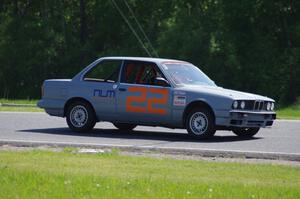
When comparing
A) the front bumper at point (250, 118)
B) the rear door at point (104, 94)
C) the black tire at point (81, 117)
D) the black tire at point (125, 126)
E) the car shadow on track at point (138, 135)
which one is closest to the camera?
the front bumper at point (250, 118)

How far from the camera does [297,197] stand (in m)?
9.07

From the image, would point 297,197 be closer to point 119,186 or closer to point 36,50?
point 119,186

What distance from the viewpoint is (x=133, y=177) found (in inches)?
410

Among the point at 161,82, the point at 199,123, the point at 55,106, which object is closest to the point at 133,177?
the point at 199,123

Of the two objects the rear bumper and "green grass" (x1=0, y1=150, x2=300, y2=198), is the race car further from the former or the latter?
"green grass" (x1=0, y1=150, x2=300, y2=198)

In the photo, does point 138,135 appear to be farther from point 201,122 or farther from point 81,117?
point 201,122

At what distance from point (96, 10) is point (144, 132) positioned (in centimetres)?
3236

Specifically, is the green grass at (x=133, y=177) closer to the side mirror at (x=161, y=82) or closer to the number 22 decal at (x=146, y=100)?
the number 22 decal at (x=146, y=100)

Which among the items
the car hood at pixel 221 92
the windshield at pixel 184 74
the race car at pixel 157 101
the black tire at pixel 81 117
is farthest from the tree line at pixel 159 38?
the car hood at pixel 221 92

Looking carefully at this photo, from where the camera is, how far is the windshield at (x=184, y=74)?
17.0 meters

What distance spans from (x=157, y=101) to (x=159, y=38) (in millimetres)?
26973

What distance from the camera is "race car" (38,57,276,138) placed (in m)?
16.2

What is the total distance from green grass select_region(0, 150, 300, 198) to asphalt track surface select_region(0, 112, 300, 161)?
1804 millimetres

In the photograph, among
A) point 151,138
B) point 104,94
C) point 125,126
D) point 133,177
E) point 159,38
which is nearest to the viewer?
point 133,177
